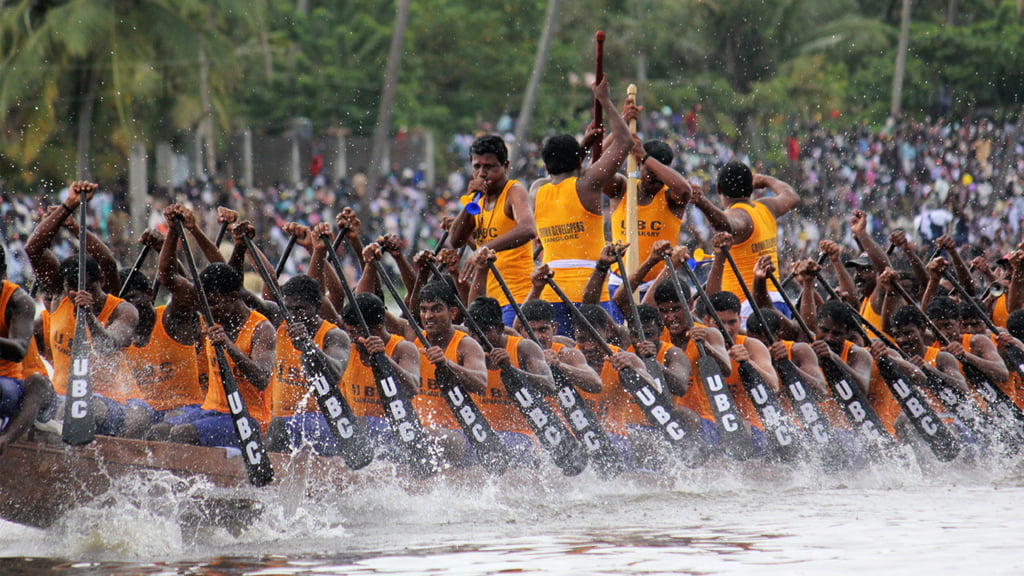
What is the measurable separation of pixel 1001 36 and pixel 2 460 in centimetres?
2425

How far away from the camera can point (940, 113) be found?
27.2m

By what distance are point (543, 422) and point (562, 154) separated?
5.77 feet

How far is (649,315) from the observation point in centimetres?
842

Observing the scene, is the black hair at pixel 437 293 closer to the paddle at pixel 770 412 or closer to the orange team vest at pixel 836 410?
the paddle at pixel 770 412

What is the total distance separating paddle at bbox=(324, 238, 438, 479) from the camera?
7160mm

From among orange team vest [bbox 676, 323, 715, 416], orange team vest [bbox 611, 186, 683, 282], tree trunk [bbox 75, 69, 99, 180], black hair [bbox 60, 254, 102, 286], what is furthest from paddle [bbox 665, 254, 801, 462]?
tree trunk [bbox 75, 69, 99, 180]

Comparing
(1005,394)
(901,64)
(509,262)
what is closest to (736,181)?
(509,262)

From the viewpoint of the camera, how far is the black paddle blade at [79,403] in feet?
20.7

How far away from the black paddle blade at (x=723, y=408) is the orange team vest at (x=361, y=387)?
5.87 feet

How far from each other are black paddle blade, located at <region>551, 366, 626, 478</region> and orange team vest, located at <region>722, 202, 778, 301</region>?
1756mm

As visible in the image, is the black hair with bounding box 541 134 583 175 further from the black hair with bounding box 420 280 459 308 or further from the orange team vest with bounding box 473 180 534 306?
the black hair with bounding box 420 280 459 308

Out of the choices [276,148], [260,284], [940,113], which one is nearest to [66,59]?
[276,148]

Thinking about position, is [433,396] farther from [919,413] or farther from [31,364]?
[919,413]

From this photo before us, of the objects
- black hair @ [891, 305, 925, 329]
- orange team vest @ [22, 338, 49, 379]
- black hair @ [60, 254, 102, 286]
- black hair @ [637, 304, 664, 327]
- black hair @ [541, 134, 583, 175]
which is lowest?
black hair @ [891, 305, 925, 329]
